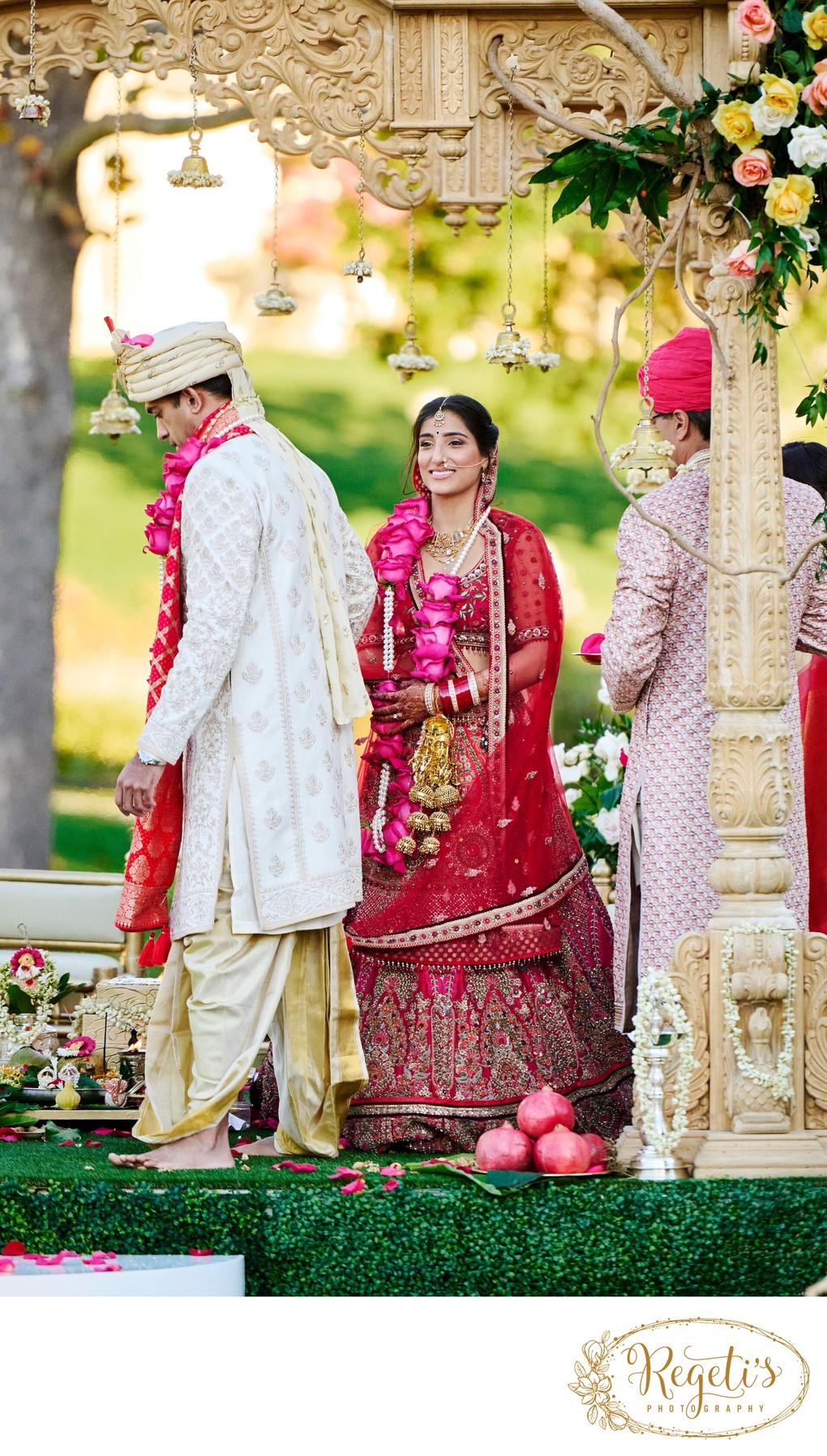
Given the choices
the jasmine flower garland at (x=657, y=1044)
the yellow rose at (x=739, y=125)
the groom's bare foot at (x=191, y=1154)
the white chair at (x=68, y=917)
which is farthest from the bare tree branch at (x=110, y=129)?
the jasmine flower garland at (x=657, y=1044)

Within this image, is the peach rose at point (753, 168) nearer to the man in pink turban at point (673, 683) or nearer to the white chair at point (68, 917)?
the man in pink turban at point (673, 683)

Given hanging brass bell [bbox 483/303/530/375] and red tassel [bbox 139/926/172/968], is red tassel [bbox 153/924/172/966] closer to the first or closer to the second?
red tassel [bbox 139/926/172/968]

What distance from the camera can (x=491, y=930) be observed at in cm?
436

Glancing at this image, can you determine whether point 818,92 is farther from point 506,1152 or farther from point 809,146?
point 506,1152

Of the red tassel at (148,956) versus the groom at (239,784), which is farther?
the red tassel at (148,956)

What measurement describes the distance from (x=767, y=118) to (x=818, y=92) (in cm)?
11

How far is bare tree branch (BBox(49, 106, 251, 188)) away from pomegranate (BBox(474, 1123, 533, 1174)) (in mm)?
5584

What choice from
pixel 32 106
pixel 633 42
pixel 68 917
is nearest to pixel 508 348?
pixel 32 106

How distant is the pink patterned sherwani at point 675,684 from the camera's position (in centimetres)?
400

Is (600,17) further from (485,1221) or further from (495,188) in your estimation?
(485,1221)

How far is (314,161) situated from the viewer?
17.3 ft

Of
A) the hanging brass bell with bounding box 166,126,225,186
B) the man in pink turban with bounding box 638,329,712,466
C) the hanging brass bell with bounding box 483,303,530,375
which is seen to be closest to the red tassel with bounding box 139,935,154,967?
the man in pink turban with bounding box 638,329,712,466

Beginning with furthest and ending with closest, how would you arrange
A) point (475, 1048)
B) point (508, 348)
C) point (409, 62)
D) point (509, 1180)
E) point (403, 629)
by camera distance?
point (508, 348), point (409, 62), point (403, 629), point (475, 1048), point (509, 1180)

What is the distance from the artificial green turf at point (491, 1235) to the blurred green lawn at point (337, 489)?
462cm
